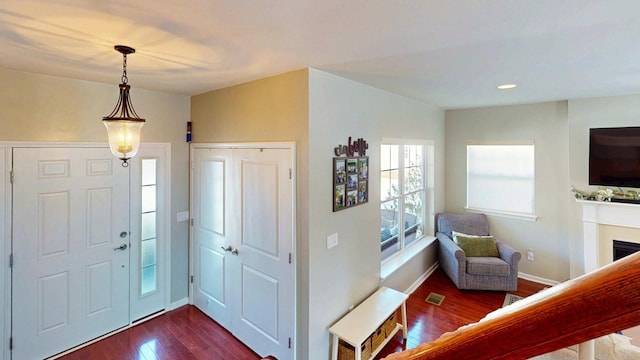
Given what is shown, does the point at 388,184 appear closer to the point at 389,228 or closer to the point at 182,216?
the point at 389,228

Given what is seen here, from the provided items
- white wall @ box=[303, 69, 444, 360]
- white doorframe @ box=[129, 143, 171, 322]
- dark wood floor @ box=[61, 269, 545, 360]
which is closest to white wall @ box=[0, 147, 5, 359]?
dark wood floor @ box=[61, 269, 545, 360]

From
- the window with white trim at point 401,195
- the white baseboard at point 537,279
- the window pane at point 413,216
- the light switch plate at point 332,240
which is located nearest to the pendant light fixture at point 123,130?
the light switch plate at point 332,240

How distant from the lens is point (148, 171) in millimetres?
3492

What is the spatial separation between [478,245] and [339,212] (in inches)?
105

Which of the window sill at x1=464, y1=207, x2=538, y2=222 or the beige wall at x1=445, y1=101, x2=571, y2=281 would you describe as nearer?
the beige wall at x1=445, y1=101, x2=571, y2=281

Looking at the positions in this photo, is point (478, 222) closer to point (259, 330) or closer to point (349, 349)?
point (349, 349)

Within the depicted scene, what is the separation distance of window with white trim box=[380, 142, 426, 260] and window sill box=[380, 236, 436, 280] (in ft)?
0.21

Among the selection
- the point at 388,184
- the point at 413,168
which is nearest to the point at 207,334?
the point at 388,184

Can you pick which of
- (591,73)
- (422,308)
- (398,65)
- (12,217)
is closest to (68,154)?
(12,217)

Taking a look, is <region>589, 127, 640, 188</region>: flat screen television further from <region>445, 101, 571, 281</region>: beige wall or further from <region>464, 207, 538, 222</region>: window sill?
<region>464, 207, 538, 222</region>: window sill

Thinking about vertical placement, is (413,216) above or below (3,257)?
above

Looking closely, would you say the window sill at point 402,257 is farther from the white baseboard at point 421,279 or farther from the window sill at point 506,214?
the window sill at point 506,214

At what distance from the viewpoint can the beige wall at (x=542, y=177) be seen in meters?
4.19

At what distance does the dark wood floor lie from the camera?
117 inches
